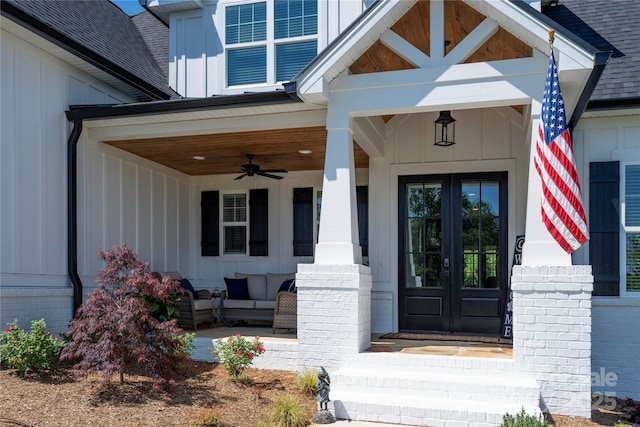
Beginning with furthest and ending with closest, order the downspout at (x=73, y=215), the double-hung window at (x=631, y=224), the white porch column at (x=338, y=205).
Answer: the downspout at (x=73, y=215) < the double-hung window at (x=631, y=224) < the white porch column at (x=338, y=205)

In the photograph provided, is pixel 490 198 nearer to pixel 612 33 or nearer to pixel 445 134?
pixel 445 134

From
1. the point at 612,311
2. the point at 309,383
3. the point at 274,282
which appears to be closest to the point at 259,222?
the point at 274,282

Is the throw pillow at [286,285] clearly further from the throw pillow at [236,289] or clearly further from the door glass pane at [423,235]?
the door glass pane at [423,235]

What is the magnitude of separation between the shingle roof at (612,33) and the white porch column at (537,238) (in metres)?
1.91

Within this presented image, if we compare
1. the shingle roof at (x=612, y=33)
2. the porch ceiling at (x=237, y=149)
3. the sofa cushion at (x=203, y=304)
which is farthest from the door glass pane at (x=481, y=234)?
the sofa cushion at (x=203, y=304)

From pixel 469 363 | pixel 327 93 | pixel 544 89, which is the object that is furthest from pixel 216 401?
pixel 544 89

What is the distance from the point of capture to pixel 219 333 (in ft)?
26.1

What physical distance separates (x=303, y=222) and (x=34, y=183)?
4.54 metres

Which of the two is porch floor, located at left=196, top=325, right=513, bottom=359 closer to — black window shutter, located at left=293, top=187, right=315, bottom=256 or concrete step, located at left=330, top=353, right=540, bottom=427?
concrete step, located at left=330, top=353, right=540, bottom=427

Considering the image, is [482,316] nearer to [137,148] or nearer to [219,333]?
[219,333]

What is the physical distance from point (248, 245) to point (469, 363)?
546 cm

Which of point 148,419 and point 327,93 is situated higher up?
point 327,93

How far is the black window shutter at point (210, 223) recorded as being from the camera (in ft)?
33.9

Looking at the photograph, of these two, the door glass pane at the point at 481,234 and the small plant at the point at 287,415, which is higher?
the door glass pane at the point at 481,234
